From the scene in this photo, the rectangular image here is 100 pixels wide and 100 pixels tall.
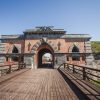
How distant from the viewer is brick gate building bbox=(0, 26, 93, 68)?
23.7m

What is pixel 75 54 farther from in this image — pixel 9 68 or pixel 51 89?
pixel 51 89

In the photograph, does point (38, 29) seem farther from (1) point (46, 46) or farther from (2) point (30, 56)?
(2) point (30, 56)

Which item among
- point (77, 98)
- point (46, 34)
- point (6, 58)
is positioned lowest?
point (77, 98)

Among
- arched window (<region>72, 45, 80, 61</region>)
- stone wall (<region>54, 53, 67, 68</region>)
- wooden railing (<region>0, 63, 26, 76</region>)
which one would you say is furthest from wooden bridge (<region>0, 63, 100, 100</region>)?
arched window (<region>72, 45, 80, 61</region>)

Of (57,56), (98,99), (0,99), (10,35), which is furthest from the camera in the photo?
(10,35)

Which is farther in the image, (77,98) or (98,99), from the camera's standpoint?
(77,98)

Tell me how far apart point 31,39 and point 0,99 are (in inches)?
755

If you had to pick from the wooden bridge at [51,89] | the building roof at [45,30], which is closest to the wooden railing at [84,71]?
the wooden bridge at [51,89]

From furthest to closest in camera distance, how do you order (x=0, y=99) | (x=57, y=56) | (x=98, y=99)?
(x=57, y=56) < (x=0, y=99) < (x=98, y=99)

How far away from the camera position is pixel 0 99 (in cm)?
530

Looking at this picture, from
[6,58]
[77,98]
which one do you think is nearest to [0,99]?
[77,98]

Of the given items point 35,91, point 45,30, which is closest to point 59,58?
point 45,30

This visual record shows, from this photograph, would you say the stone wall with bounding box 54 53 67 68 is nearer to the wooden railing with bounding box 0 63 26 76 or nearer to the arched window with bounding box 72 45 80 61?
the arched window with bounding box 72 45 80 61

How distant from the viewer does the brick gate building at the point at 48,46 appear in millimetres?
23656
